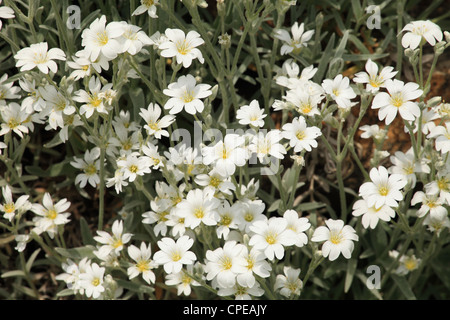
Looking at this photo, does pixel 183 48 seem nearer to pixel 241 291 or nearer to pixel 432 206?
pixel 241 291

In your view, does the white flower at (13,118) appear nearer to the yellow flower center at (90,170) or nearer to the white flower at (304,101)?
the yellow flower center at (90,170)

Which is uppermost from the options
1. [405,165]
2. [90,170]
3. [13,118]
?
[13,118]

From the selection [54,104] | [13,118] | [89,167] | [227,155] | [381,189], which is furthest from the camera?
[89,167]

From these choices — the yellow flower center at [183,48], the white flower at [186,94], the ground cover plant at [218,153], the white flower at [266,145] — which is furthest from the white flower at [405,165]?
the yellow flower center at [183,48]

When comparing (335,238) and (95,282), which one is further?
(95,282)

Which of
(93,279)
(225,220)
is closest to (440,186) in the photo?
(225,220)
